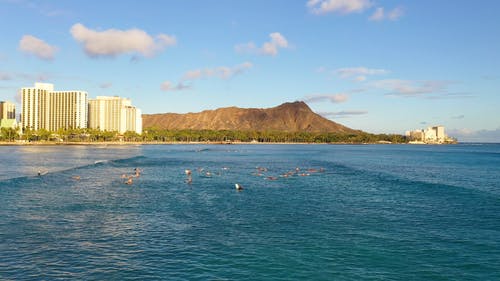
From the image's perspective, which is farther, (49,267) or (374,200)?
(374,200)

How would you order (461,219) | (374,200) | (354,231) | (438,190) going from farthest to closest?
1. (438,190)
2. (374,200)
3. (461,219)
4. (354,231)

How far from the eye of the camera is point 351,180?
8925 cm

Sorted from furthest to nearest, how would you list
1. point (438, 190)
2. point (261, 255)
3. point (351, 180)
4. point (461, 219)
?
point (351, 180) → point (438, 190) → point (461, 219) → point (261, 255)

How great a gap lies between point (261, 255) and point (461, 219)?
27.3 metres

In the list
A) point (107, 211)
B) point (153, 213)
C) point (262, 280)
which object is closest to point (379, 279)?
point (262, 280)

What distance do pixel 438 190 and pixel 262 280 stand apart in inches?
2141

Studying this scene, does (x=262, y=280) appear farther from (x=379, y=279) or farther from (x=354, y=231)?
(x=354, y=231)

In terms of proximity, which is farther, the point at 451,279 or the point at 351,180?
the point at 351,180

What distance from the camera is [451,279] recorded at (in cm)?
2886

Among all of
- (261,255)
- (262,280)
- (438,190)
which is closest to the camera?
(262,280)

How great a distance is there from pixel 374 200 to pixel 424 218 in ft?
44.6

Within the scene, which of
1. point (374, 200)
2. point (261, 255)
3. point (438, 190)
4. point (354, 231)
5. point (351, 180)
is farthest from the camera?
point (351, 180)

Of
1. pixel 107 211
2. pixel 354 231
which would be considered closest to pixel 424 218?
pixel 354 231

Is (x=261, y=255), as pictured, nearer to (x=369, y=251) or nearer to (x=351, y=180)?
(x=369, y=251)
